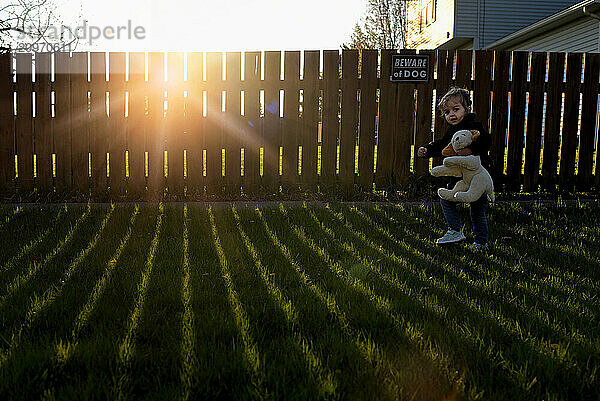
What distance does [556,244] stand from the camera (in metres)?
4.45

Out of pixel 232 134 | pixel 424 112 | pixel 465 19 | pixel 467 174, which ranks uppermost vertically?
pixel 465 19

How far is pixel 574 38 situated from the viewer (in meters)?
16.5

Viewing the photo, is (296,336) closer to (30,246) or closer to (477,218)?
(477,218)

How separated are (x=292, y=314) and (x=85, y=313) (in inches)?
39.5

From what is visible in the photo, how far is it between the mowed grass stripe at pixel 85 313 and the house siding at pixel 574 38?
1538cm

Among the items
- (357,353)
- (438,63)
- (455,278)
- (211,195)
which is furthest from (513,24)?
(357,353)

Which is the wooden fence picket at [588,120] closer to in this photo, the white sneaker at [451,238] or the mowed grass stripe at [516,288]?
the white sneaker at [451,238]

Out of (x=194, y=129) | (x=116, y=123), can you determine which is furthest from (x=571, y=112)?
(x=116, y=123)

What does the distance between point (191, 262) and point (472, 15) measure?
2058cm

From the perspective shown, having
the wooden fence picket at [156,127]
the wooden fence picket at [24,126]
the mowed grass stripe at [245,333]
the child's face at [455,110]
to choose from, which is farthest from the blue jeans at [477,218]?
the wooden fence picket at [24,126]

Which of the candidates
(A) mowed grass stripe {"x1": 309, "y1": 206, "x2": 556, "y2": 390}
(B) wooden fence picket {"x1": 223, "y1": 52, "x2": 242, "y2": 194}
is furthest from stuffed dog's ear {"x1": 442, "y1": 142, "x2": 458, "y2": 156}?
(B) wooden fence picket {"x1": 223, "y1": 52, "x2": 242, "y2": 194}

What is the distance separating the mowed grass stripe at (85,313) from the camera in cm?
216

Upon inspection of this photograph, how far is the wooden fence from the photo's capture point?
6586 mm

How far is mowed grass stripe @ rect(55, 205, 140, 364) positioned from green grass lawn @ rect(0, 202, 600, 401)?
1 cm
